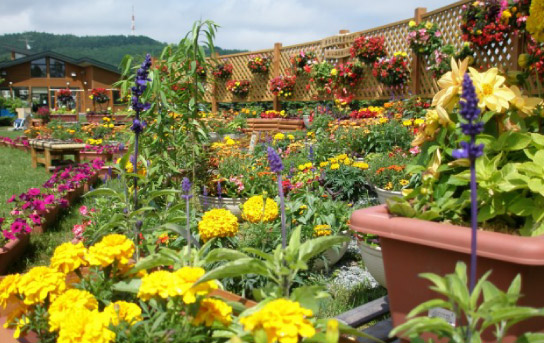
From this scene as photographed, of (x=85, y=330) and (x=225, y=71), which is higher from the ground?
(x=225, y=71)

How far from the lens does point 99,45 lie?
94.2 metres

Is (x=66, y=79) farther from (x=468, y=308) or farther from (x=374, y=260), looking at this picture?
(x=468, y=308)

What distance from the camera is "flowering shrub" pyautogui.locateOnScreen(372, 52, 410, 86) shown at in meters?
7.86

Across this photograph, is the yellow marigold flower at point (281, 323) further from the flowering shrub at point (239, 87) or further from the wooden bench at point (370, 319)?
the flowering shrub at point (239, 87)

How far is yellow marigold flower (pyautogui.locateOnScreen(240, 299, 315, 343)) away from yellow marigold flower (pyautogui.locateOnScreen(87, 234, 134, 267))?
1.65 feet

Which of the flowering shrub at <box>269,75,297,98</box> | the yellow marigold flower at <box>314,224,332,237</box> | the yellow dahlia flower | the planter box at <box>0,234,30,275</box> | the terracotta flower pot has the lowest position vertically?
the planter box at <box>0,234,30,275</box>

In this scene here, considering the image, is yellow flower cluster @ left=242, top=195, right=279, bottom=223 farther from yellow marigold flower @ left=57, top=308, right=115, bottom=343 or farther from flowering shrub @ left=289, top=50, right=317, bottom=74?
flowering shrub @ left=289, top=50, right=317, bottom=74

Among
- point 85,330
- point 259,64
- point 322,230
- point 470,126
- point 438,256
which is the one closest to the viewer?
point 470,126

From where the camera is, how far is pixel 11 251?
3131 millimetres

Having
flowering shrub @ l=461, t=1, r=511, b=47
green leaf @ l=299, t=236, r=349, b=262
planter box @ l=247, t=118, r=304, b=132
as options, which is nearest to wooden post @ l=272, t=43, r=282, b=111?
planter box @ l=247, t=118, r=304, b=132

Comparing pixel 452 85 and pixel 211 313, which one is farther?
pixel 452 85

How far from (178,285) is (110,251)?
0.28 m

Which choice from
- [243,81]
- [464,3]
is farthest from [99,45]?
[464,3]

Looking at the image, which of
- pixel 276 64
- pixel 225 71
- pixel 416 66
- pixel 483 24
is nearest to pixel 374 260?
pixel 483 24
